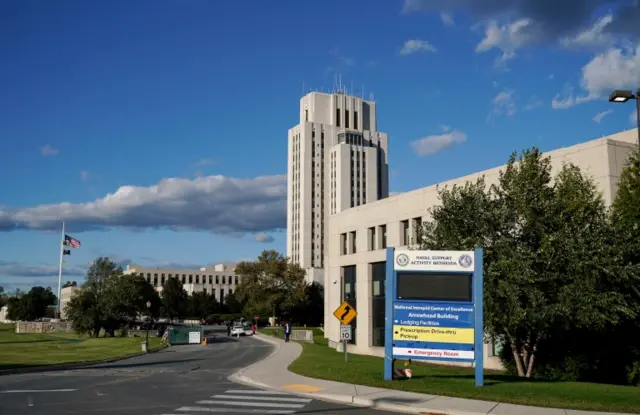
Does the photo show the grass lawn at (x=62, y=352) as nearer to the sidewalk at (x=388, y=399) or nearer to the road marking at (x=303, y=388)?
the sidewalk at (x=388, y=399)

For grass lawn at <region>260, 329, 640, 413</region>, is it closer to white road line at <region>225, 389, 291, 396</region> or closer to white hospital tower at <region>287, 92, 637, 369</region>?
white road line at <region>225, 389, 291, 396</region>

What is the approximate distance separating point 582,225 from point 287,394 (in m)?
13.1

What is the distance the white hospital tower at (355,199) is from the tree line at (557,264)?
3.40 m

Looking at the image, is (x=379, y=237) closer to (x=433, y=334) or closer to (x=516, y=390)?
(x=433, y=334)

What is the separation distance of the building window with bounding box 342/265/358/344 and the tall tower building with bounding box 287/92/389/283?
11485cm

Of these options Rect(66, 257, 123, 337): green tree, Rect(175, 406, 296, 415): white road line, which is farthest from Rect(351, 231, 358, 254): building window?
Rect(66, 257, 123, 337): green tree

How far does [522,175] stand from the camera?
84.7ft

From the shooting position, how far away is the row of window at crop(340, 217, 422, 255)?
41.8 m

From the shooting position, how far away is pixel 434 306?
70.1ft

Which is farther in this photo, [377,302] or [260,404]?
[377,302]

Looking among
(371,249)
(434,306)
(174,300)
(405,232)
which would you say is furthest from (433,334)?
(174,300)

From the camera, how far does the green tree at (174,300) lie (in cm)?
14488

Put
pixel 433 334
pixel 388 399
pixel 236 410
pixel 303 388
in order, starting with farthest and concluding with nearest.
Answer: pixel 433 334 → pixel 303 388 → pixel 388 399 → pixel 236 410

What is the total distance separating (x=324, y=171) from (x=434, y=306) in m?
153
